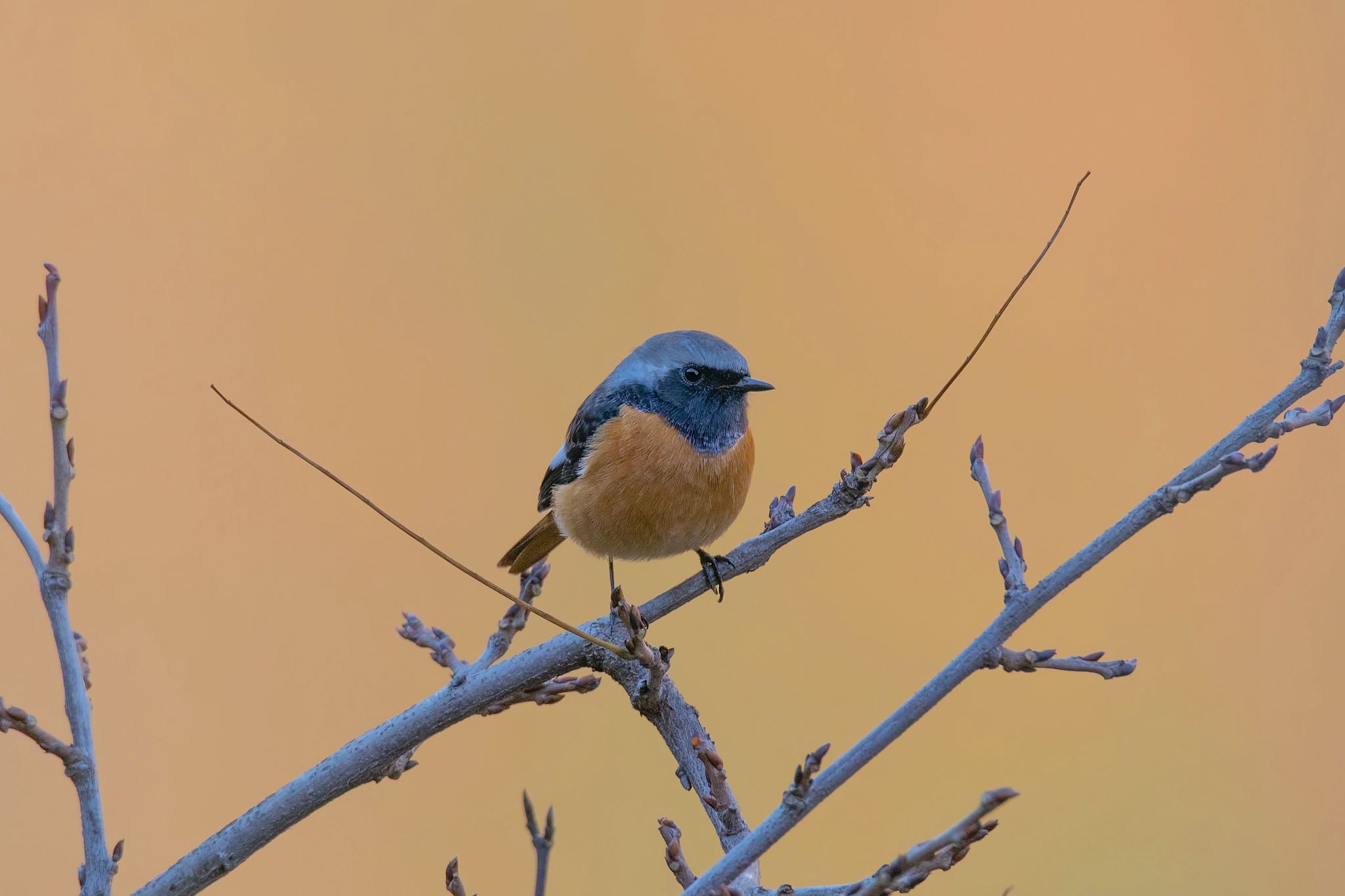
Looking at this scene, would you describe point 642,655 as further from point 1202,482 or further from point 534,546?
point 534,546

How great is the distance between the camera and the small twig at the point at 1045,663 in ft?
3.97

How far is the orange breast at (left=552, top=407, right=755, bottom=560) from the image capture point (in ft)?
8.02

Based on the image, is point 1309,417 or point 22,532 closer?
point 1309,417

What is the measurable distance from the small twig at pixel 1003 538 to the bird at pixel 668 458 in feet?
3.12

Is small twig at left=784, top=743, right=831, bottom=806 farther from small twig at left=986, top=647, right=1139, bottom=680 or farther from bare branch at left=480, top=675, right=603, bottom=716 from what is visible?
bare branch at left=480, top=675, right=603, bottom=716

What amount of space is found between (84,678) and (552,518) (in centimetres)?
130

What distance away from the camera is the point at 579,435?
274 cm

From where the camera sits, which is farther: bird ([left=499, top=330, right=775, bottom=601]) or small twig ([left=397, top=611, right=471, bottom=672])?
bird ([left=499, top=330, right=775, bottom=601])

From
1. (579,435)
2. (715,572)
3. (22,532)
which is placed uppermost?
(579,435)

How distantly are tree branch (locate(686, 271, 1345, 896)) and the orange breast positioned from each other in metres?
1.27

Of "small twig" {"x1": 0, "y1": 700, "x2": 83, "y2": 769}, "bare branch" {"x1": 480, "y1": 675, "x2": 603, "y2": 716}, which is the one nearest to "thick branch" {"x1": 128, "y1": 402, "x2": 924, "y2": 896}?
"bare branch" {"x1": 480, "y1": 675, "x2": 603, "y2": 716}

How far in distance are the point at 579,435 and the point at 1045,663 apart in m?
1.66

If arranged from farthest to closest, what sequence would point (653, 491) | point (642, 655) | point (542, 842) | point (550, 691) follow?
point (653, 491), point (550, 691), point (642, 655), point (542, 842)

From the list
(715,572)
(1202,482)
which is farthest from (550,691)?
(1202,482)
